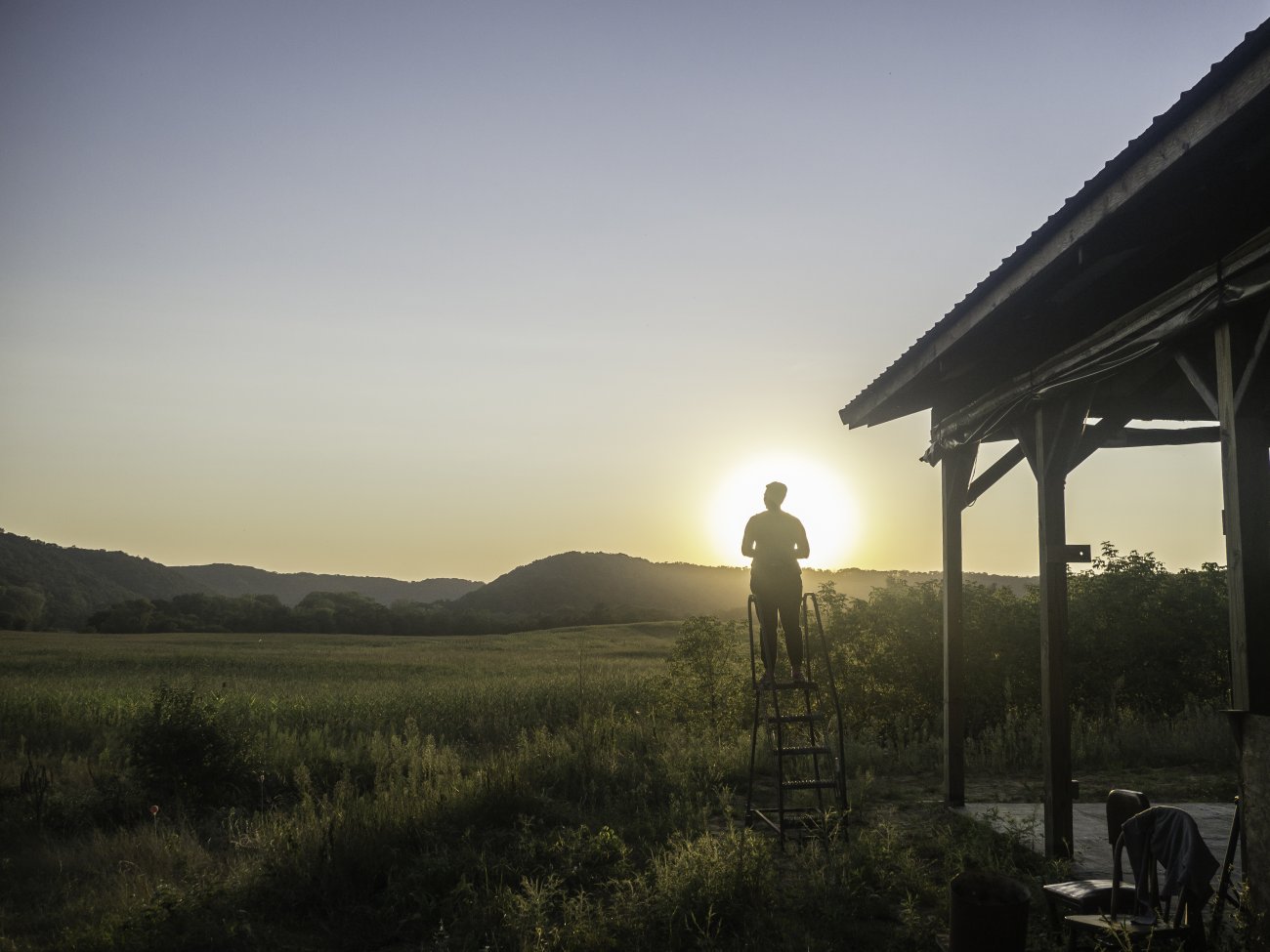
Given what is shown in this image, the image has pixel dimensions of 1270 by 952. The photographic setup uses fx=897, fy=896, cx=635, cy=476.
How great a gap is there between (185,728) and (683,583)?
415ft

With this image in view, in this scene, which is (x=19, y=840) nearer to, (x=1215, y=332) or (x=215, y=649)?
(x=1215, y=332)

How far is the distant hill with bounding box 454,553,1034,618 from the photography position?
12812 cm

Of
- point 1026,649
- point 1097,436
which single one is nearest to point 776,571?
point 1097,436

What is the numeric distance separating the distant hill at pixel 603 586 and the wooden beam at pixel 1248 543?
11572 cm

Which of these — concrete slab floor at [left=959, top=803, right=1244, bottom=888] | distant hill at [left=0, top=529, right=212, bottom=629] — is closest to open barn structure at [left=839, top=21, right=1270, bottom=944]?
concrete slab floor at [left=959, top=803, right=1244, bottom=888]

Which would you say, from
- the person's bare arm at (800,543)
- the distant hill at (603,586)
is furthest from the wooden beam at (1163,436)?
the distant hill at (603,586)

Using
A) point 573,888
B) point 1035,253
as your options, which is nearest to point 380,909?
point 573,888

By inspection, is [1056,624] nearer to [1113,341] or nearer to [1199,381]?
[1113,341]

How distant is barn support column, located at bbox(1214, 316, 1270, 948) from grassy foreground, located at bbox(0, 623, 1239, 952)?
Result: 1559 mm

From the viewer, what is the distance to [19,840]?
8.35m

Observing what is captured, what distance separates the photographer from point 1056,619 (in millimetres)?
7035

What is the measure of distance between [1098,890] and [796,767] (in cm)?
629

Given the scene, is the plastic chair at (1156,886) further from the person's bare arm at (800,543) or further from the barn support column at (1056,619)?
the person's bare arm at (800,543)

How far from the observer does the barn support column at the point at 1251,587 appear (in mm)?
4566
